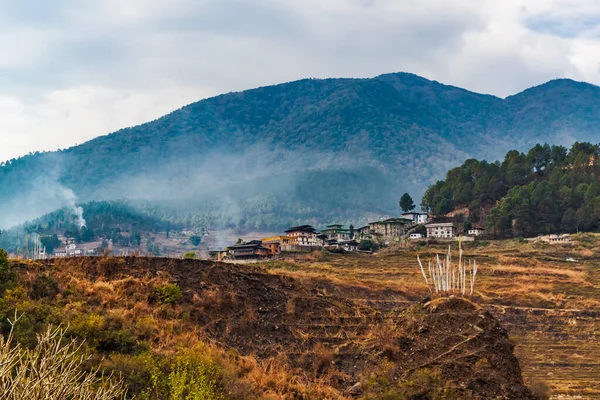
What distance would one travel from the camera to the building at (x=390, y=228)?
107406 millimetres

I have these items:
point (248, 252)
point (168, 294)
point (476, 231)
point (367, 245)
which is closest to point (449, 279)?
point (168, 294)

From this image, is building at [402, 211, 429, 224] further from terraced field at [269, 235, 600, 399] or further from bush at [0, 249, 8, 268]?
bush at [0, 249, 8, 268]

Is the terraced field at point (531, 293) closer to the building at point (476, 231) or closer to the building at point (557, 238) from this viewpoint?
the building at point (557, 238)

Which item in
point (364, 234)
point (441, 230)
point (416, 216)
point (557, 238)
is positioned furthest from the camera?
point (416, 216)

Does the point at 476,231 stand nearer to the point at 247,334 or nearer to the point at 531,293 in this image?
the point at 531,293

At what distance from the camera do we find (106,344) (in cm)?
2394

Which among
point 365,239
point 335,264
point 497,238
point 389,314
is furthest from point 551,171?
point 389,314

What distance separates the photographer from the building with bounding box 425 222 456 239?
319ft

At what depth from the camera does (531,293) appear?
167 ft

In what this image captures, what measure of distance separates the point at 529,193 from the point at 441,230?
42.4ft

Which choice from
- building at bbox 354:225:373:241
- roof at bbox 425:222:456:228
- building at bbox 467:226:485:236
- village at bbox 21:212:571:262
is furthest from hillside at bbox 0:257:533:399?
building at bbox 354:225:373:241

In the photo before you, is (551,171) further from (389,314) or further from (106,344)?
(106,344)

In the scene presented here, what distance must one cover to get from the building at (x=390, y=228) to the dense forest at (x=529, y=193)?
229 inches

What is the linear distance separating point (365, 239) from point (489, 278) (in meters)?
41.6
